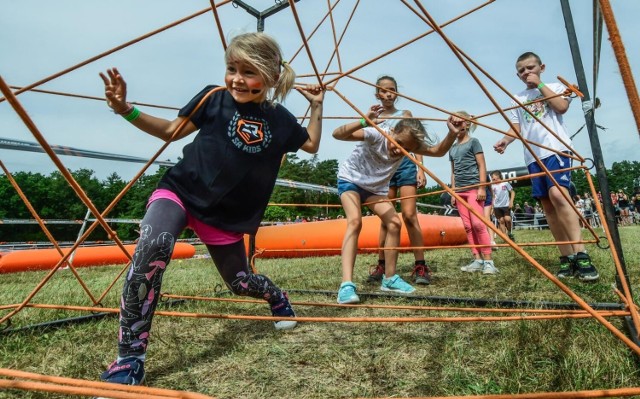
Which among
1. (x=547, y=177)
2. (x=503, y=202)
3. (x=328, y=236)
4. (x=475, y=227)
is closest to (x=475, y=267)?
(x=475, y=227)

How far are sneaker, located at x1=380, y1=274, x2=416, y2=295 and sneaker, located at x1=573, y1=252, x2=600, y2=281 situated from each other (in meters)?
0.99

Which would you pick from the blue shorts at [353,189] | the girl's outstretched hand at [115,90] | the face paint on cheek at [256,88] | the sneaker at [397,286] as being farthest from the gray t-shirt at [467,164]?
the girl's outstretched hand at [115,90]

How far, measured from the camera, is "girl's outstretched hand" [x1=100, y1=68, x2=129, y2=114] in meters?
1.35

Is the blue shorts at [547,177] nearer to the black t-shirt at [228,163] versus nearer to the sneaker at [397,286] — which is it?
the sneaker at [397,286]

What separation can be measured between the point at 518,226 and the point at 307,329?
17611 millimetres

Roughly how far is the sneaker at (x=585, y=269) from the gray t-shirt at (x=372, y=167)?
1223 mm

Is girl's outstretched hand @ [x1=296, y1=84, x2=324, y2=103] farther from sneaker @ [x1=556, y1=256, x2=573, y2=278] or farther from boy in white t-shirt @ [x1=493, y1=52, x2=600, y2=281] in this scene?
sneaker @ [x1=556, y1=256, x2=573, y2=278]

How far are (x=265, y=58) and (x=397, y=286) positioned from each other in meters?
1.55

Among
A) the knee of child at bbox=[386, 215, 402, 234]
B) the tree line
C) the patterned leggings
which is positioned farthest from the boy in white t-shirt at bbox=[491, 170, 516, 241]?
the tree line

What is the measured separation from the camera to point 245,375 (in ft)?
4.09

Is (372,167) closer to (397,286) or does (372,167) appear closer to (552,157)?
(397,286)

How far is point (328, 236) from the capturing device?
6188 mm

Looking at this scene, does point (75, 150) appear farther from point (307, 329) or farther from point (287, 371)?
point (287, 371)

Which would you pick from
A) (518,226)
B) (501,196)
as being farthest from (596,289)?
(518,226)
